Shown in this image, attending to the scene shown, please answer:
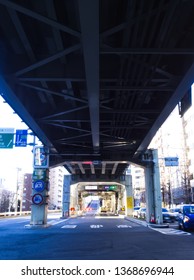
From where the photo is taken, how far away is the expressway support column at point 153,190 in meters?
25.0

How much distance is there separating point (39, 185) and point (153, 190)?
9.18 metres

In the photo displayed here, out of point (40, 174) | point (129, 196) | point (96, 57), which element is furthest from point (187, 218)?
point (129, 196)

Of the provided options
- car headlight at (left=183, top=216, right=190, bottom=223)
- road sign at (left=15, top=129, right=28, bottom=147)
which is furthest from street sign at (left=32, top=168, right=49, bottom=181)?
car headlight at (left=183, top=216, right=190, bottom=223)

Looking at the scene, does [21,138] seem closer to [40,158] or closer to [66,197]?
[40,158]

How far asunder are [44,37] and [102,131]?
9.98 metres

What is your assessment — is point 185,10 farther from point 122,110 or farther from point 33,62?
point 122,110

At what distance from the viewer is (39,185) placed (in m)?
23.6

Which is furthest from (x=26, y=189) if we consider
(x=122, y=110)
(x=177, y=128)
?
(x=122, y=110)

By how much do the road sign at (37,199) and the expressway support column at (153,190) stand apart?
8.68 meters

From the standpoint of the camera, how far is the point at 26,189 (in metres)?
146

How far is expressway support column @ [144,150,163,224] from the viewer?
25031mm

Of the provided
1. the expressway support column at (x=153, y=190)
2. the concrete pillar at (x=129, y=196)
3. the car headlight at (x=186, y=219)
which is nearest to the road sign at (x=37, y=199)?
the expressway support column at (x=153, y=190)

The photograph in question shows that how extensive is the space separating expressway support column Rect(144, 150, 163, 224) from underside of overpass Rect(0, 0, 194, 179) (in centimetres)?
888

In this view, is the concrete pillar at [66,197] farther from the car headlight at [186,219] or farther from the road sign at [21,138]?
the car headlight at [186,219]
